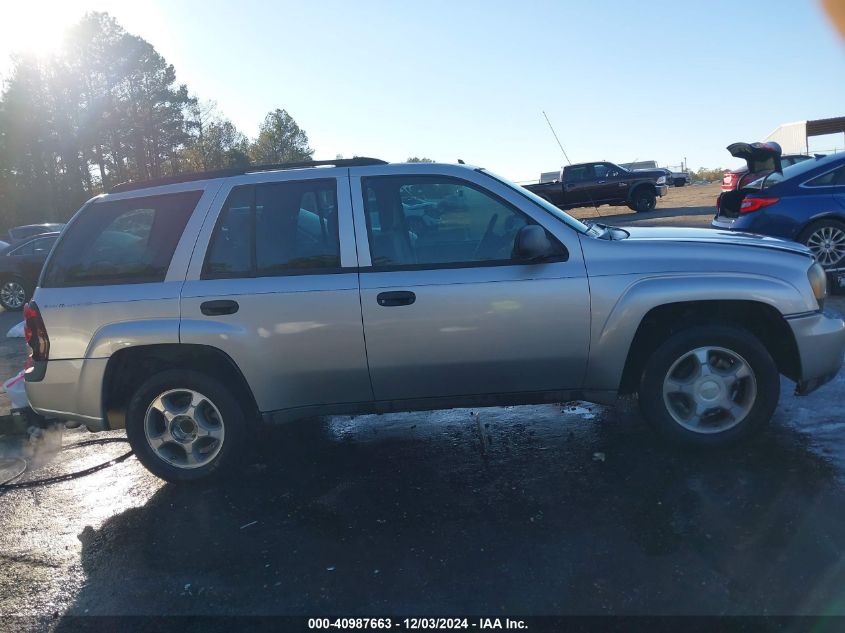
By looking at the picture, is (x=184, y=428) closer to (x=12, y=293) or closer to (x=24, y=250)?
(x=12, y=293)

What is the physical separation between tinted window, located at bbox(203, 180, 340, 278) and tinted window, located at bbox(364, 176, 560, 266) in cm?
28

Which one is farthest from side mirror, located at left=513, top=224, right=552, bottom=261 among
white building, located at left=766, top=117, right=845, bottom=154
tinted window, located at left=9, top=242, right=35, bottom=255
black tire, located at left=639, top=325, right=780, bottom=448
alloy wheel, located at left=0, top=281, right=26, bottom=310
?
white building, located at left=766, top=117, right=845, bottom=154

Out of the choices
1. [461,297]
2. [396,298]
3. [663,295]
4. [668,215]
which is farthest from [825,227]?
[668,215]

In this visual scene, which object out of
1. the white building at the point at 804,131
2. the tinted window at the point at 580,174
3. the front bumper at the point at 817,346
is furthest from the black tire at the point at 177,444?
the white building at the point at 804,131

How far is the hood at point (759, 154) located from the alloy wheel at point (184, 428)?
910 centimetres

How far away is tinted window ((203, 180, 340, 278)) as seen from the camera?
14.1 feet

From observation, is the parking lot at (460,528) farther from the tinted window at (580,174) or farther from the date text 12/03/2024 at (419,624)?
the tinted window at (580,174)

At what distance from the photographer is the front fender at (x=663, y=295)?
161 inches

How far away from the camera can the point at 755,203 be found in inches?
328

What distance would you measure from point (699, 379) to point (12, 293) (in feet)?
49.4

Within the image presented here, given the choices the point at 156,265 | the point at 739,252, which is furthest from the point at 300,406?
the point at 739,252

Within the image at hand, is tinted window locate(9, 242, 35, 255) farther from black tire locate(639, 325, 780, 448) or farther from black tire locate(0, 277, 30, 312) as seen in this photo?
black tire locate(639, 325, 780, 448)

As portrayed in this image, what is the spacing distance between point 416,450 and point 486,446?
19.4 inches

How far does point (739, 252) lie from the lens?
4203 mm
